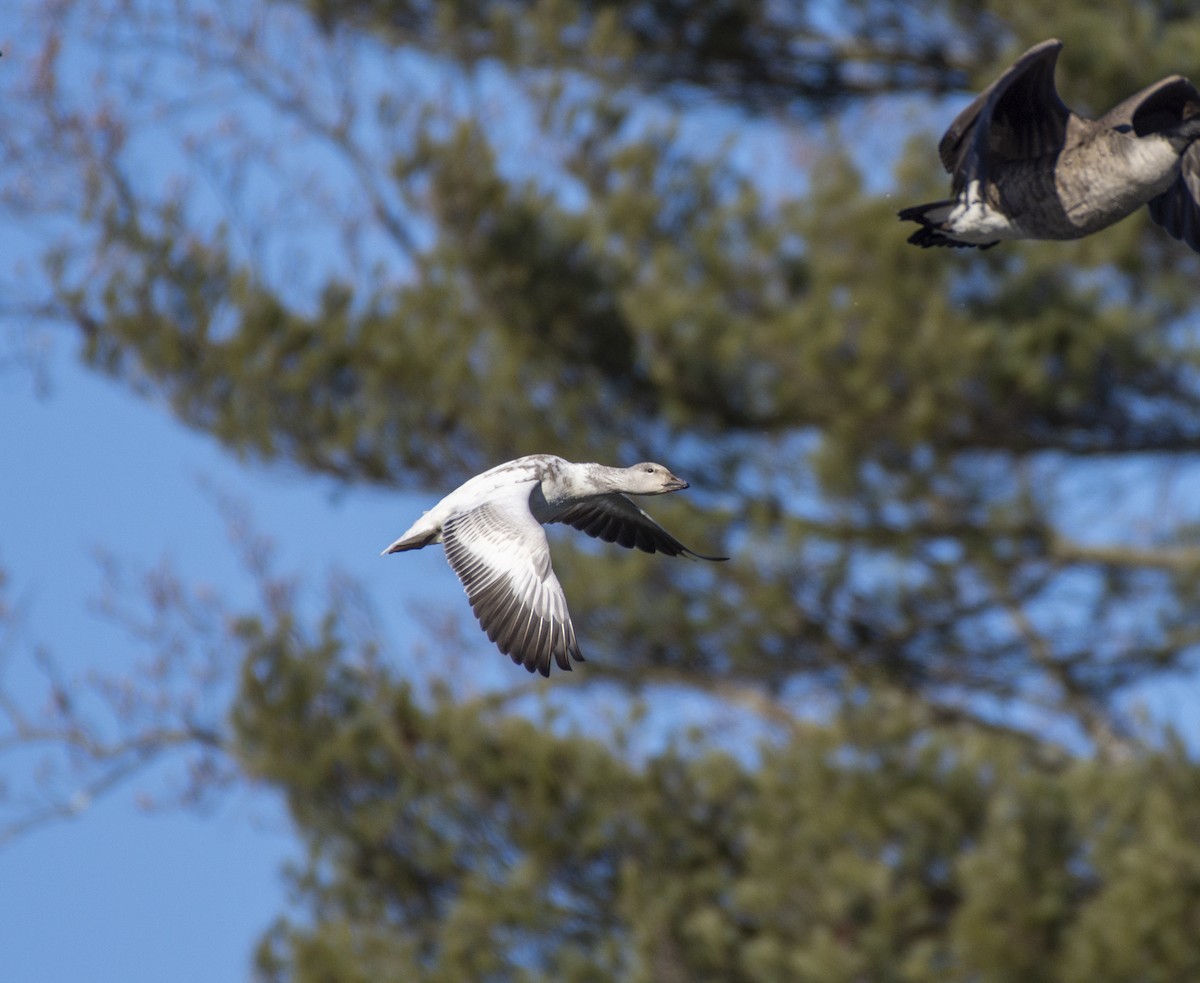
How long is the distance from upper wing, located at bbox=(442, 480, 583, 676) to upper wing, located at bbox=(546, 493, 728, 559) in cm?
85

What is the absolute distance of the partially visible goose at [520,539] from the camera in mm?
4574

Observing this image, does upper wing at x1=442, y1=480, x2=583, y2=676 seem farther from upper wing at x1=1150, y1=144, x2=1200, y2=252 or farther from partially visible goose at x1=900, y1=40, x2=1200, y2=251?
upper wing at x1=1150, y1=144, x2=1200, y2=252

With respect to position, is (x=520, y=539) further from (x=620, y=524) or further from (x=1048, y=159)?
(x=1048, y=159)

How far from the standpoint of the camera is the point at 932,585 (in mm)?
12828

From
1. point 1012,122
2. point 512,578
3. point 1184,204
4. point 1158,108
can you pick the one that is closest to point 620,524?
point 512,578

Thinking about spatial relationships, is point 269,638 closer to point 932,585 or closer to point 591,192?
point 591,192

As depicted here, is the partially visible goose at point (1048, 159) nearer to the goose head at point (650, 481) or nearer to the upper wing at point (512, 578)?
the goose head at point (650, 481)

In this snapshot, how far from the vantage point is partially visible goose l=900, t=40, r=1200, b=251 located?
419cm

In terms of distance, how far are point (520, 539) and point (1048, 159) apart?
1.71 meters

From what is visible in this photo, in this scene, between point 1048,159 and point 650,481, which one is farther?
point 650,481

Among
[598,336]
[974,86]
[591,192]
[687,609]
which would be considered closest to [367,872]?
[687,609]

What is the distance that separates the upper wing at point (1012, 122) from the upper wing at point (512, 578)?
58.1 inches

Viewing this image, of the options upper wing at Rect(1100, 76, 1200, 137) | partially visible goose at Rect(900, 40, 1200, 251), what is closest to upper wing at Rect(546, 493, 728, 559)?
partially visible goose at Rect(900, 40, 1200, 251)

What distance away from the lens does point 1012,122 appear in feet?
14.9
